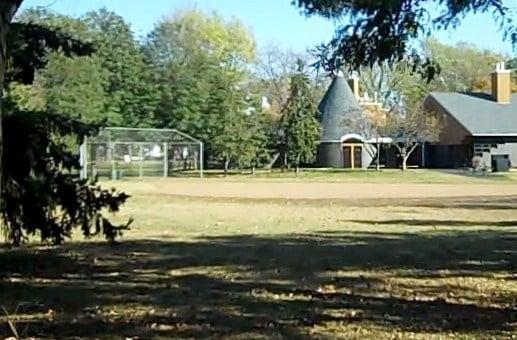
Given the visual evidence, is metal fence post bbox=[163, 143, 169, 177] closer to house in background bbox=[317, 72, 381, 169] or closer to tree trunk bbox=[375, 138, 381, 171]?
house in background bbox=[317, 72, 381, 169]

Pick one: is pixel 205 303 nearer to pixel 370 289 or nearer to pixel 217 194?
pixel 370 289

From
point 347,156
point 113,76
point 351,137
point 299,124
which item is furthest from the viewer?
point 347,156

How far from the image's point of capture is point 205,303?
10.3 metres

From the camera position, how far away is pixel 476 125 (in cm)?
7562

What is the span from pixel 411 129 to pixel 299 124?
8955 mm

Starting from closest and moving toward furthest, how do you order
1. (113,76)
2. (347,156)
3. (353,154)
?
1. (113,76)
2. (353,154)
3. (347,156)

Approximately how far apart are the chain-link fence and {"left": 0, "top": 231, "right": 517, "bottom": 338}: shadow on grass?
39.5 metres

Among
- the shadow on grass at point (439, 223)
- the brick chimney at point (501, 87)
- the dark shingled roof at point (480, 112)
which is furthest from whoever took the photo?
the brick chimney at point (501, 87)

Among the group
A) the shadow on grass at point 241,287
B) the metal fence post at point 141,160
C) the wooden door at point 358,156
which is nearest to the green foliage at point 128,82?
the metal fence post at point 141,160

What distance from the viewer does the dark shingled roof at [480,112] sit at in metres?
75.4

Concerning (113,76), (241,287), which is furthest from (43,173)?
(113,76)

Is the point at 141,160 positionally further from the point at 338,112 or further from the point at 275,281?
the point at 275,281

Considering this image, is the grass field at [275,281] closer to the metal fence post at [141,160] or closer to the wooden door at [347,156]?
the metal fence post at [141,160]

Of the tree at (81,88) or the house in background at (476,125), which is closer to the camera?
the tree at (81,88)
